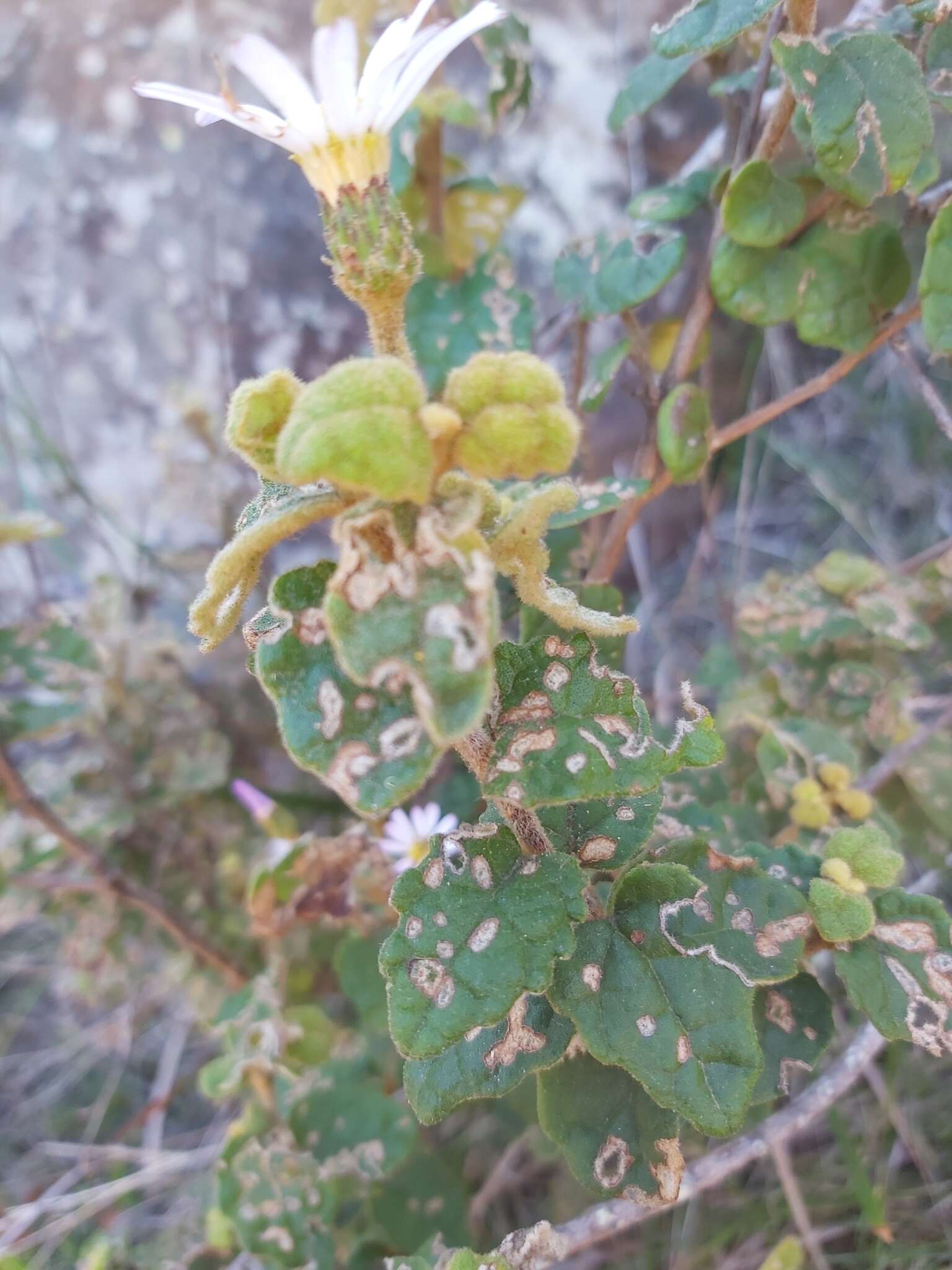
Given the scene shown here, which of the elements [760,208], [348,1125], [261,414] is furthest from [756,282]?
[348,1125]

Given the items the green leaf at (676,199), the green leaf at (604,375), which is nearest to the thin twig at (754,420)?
the green leaf at (604,375)

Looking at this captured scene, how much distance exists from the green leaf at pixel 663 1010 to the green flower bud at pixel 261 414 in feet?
1.35

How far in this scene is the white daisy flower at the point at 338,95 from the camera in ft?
1.76

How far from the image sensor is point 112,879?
1.30 m

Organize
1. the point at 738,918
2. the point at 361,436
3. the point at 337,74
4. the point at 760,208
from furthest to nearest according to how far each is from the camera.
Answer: the point at 760,208, the point at 738,918, the point at 337,74, the point at 361,436

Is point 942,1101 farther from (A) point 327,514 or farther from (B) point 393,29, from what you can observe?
Answer: (B) point 393,29

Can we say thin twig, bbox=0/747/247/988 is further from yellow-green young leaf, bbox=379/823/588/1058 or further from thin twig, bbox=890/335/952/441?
thin twig, bbox=890/335/952/441

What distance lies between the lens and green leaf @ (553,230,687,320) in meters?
0.93

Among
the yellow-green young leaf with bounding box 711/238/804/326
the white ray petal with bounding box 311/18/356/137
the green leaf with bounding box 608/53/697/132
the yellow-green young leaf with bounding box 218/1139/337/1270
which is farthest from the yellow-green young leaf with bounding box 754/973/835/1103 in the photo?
the green leaf with bounding box 608/53/697/132

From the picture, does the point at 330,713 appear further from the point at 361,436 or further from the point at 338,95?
the point at 338,95

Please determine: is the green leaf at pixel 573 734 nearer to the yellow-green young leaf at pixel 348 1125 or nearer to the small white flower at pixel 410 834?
the small white flower at pixel 410 834

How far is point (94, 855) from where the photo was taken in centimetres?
Result: 129

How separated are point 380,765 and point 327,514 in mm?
156

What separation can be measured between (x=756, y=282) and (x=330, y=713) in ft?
2.23
